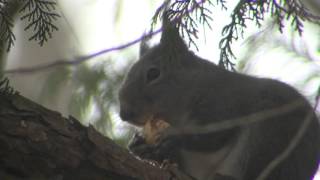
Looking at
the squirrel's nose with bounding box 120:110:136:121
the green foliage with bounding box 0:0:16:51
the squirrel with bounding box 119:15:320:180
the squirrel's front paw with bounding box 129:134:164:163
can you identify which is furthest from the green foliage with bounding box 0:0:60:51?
the squirrel's nose with bounding box 120:110:136:121

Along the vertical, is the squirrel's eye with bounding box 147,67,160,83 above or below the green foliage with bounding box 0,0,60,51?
below

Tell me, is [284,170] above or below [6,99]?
below

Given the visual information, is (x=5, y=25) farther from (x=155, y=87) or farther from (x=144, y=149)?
(x=155, y=87)

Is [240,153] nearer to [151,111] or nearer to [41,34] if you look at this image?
[151,111]

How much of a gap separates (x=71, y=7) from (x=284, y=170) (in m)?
1.57

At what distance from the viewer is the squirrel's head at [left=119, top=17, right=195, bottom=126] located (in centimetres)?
342

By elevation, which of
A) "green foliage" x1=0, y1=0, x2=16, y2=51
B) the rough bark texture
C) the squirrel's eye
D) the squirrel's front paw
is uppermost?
"green foliage" x1=0, y1=0, x2=16, y2=51

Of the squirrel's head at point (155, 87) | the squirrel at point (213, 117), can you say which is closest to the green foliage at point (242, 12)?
the squirrel at point (213, 117)

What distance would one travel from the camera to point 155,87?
11.7 ft

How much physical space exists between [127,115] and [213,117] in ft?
1.69

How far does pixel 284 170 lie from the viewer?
9.37 ft

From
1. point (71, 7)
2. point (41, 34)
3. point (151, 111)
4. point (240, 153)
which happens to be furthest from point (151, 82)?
point (41, 34)

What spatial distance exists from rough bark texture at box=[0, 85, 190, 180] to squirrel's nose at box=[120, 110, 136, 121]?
131cm

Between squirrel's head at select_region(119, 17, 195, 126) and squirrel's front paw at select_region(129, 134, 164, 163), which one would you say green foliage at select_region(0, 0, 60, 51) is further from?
squirrel's head at select_region(119, 17, 195, 126)
